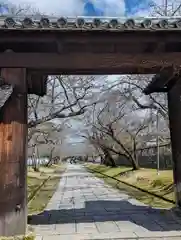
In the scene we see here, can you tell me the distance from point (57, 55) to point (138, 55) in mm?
1933

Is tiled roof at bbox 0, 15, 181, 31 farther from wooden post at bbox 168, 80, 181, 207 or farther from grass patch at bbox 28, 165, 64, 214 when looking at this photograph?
grass patch at bbox 28, 165, 64, 214

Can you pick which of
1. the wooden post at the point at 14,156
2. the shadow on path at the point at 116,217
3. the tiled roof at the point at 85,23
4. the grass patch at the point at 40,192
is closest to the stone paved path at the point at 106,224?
the shadow on path at the point at 116,217

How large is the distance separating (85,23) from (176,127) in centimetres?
453

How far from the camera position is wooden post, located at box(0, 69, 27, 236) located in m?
7.18

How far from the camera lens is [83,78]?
19.5 meters

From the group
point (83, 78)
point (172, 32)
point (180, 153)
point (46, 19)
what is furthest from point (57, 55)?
point (83, 78)

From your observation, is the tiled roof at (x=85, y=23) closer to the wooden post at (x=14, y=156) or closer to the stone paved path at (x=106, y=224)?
the wooden post at (x=14, y=156)

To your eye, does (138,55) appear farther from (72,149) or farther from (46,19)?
(72,149)

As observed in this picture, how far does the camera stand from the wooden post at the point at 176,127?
9.45 meters

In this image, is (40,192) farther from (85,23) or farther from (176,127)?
(85,23)

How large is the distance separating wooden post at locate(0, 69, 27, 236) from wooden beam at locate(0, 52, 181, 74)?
26 centimetres

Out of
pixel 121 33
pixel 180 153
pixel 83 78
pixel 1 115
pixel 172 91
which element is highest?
pixel 83 78

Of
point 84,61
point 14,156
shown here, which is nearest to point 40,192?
point 14,156

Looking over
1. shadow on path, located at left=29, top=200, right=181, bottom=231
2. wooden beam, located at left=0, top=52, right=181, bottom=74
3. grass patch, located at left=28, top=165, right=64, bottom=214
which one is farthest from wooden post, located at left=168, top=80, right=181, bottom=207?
grass patch, located at left=28, top=165, right=64, bottom=214
